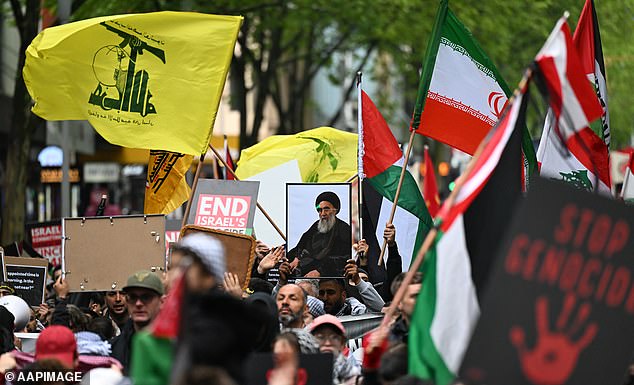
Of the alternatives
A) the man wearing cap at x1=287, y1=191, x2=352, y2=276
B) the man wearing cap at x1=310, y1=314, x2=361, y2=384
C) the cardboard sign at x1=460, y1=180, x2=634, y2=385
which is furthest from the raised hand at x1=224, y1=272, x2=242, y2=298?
the cardboard sign at x1=460, y1=180, x2=634, y2=385

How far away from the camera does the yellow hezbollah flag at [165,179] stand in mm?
13844

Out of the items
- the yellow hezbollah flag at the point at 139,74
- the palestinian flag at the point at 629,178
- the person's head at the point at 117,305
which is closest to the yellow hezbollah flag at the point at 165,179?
the yellow hezbollah flag at the point at 139,74

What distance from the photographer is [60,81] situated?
1203cm

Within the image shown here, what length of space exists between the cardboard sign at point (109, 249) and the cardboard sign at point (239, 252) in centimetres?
60

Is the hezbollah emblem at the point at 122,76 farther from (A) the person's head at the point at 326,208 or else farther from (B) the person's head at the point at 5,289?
(B) the person's head at the point at 5,289

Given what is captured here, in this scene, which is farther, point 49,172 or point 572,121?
point 49,172

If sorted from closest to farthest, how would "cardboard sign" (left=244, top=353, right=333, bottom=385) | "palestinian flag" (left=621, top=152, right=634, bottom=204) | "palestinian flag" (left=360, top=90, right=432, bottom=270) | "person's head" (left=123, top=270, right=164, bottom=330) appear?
1. "cardboard sign" (left=244, top=353, right=333, bottom=385)
2. "person's head" (left=123, top=270, right=164, bottom=330)
3. "palestinian flag" (left=621, top=152, right=634, bottom=204)
4. "palestinian flag" (left=360, top=90, right=432, bottom=270)

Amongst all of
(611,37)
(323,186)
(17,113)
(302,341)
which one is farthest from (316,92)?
(302,341)

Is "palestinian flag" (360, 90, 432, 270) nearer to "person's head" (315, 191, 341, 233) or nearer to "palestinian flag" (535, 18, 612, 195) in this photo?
"person's head" (315, 191, 341, 233)

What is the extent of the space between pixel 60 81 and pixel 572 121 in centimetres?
560

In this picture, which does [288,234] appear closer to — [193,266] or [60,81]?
[60,81]

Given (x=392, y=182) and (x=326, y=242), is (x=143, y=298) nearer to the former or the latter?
(x=326, y=242)

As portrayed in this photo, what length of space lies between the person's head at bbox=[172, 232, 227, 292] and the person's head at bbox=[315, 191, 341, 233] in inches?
211

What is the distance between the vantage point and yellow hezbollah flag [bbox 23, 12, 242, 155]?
1183cm
